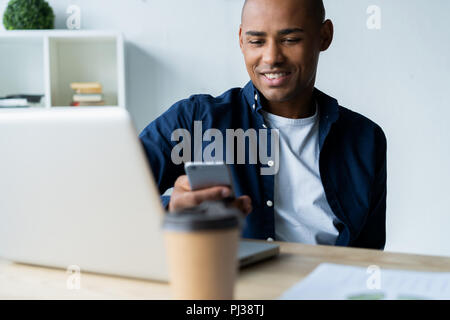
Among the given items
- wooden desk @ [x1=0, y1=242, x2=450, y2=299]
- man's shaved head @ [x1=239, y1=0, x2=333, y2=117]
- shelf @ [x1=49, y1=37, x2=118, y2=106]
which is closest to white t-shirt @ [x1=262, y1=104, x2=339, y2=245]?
man's shaved head @ [x1=239, y1=0, x2=333, y2=117]

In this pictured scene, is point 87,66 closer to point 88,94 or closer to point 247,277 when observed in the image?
point 88,94

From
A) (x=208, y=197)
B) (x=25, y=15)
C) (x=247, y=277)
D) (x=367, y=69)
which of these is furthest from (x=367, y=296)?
(x=25, y=15)

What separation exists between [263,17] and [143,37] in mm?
1413

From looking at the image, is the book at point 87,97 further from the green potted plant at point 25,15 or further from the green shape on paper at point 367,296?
the green shape on paper at point 367,296

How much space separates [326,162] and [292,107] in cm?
24

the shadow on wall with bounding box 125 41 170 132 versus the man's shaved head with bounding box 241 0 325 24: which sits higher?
the man's shaved head with bounding box 241 0 325 24

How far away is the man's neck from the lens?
1672 millimetres

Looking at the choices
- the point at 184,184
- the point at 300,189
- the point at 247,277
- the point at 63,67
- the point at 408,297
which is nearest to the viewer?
the point at 408,297

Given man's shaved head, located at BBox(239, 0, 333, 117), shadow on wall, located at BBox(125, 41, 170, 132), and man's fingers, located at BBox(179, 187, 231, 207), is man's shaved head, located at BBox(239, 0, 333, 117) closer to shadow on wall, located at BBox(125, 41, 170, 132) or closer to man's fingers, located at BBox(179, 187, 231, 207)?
man's fingers, located at BBox(179, 187, 231, 207)

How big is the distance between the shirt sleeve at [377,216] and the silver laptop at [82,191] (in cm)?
92

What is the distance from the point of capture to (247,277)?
774 mm

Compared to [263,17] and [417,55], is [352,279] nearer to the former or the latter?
[263,17]

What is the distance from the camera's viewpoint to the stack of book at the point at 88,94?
2658 millimetres

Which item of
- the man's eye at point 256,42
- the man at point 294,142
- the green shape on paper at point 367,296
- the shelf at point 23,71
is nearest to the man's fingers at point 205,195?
the green shape on paper at point 367,296
